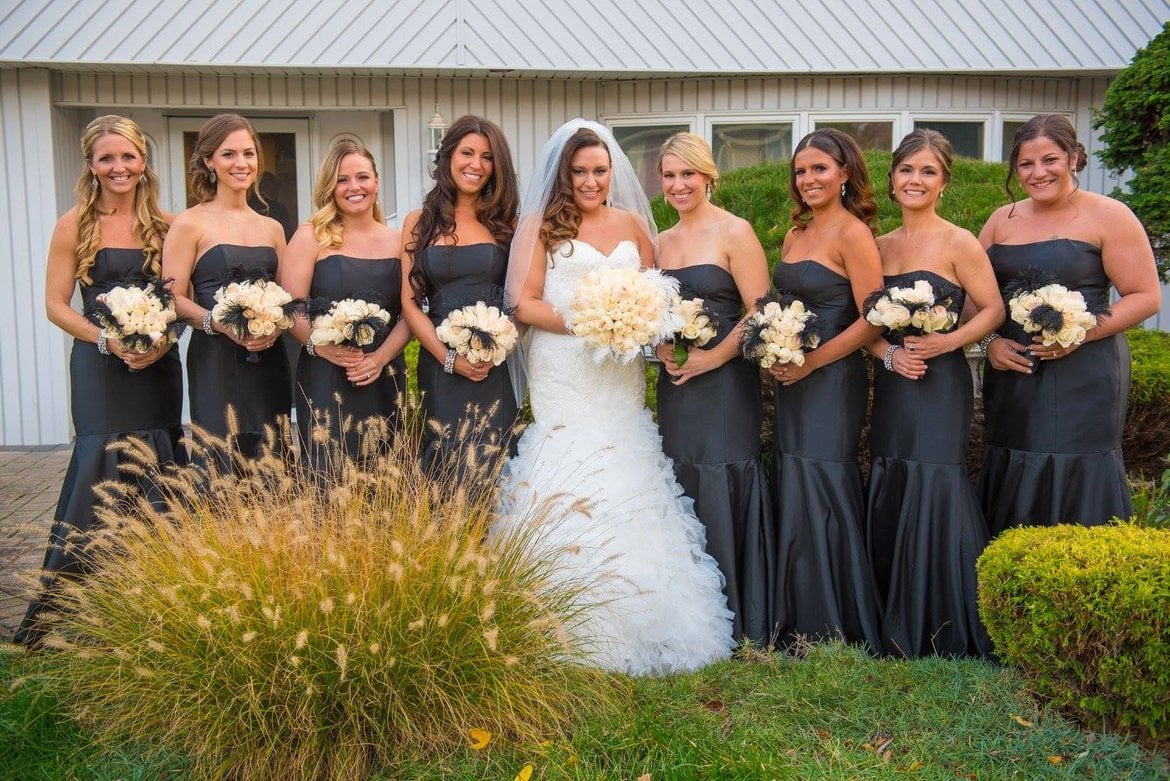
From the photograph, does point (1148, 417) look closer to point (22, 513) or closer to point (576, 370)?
point (576, 370)

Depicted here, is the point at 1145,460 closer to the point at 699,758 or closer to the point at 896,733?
the point at 896,733

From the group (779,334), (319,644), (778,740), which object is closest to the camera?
(319,644)

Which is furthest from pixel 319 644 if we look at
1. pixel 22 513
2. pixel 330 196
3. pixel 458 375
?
pixel 22 513

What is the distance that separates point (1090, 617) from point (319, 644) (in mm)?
2954

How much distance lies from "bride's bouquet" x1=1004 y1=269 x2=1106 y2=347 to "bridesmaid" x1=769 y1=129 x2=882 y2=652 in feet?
2.27

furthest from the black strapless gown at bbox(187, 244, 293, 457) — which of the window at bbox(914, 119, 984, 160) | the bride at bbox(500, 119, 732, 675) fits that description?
the window at bbox(914, 119, 984, 160)

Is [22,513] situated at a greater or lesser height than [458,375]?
lesser

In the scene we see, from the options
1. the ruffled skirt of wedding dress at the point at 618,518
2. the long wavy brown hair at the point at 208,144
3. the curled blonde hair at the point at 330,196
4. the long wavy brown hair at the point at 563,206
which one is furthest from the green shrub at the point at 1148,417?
the long wavy brown hair at the point at 208,144

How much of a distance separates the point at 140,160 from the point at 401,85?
5986 mm

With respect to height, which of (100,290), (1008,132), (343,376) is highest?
(1008,132)

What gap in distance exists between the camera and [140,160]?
18.4 feet

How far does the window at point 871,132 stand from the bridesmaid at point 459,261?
21.8ft

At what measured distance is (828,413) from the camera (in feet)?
17.7

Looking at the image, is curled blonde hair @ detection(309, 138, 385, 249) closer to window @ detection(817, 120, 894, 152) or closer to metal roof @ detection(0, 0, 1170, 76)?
metal roof @ detection(0, 0, 1170, 76)
